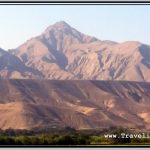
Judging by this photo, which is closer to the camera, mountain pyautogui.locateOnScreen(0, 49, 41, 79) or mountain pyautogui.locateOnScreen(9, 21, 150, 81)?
mountain pyautogui.locateOnScreen(0, 49, 41, 79)

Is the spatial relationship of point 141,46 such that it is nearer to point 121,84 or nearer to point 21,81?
point 121,84

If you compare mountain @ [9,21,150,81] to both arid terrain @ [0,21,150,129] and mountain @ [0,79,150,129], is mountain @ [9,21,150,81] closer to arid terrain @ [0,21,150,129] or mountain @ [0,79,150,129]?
arid terrain @ [0,21,150,129]

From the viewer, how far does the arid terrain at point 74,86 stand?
10750 mm

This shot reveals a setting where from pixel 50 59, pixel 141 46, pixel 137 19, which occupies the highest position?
pixel 137 19

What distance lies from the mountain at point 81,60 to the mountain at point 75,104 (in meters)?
0.24

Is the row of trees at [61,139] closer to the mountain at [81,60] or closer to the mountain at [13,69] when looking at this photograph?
the mountain at [13,69]

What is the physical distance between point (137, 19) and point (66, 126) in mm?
3074

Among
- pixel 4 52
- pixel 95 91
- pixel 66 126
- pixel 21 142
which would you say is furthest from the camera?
pixel 95 91

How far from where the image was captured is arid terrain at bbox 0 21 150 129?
10.8 meters

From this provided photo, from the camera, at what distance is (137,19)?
30.9 feet

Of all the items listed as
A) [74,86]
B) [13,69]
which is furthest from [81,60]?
[13,69]

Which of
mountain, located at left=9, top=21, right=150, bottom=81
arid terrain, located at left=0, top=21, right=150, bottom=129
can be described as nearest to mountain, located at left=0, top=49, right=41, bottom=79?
arid terrain, located at left=0, top=21, right=150, bottom=129

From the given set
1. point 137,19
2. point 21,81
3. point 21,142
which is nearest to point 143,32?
point 137,19

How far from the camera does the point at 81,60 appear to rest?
40.4 ft
